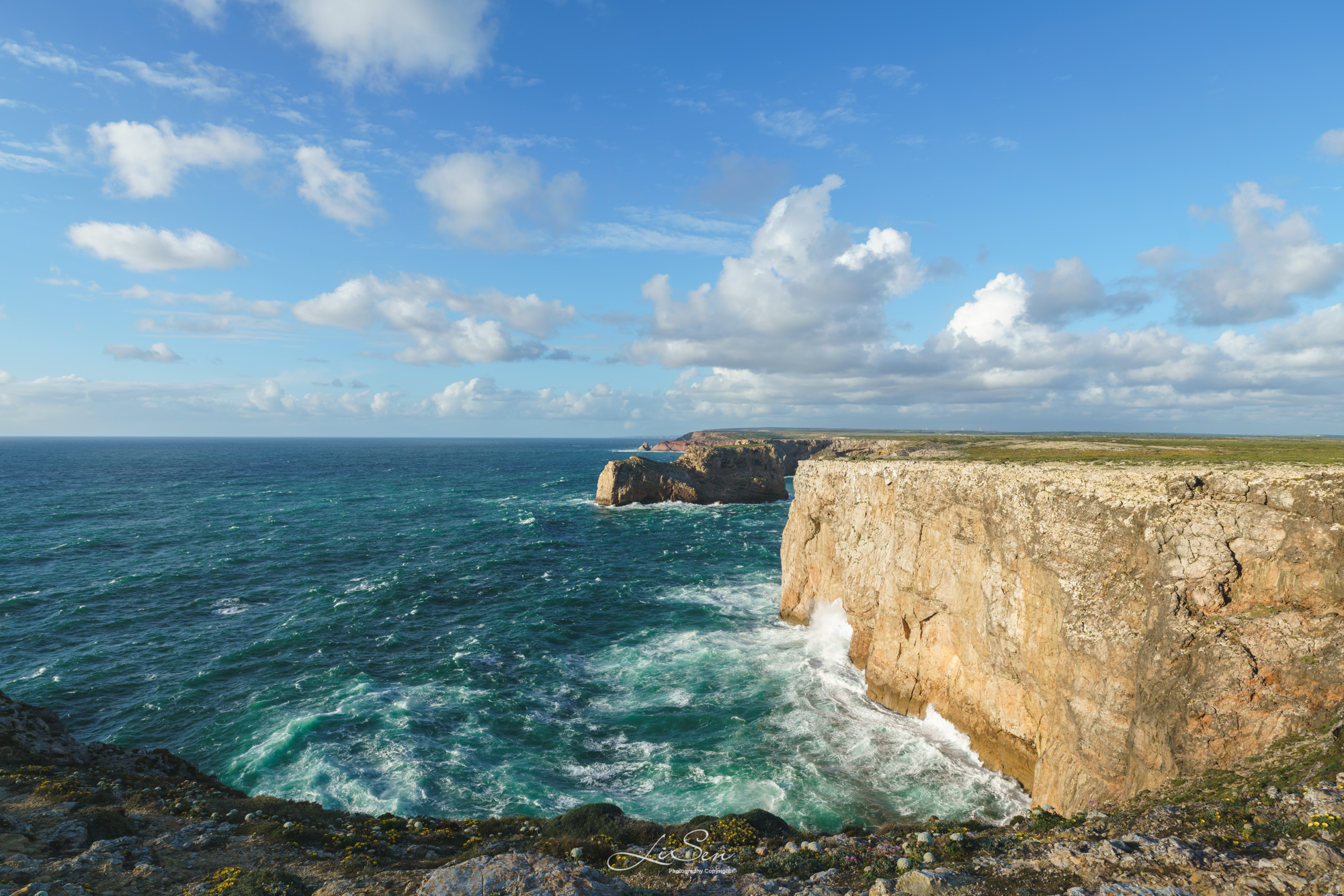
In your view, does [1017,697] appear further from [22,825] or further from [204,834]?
[22,825]

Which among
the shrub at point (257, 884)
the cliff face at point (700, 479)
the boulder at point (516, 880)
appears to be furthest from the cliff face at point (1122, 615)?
the cliff face at point (700, 479)

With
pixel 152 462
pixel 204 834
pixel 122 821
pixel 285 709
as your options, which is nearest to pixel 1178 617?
pixel 204 834

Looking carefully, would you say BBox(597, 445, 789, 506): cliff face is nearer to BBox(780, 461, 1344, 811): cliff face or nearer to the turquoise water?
the turquoise water

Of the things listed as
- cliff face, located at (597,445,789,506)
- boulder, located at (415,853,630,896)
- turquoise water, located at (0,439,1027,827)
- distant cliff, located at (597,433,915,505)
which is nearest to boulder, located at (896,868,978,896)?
boulder, located at (415,853,630,896)

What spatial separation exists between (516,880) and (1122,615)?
19884 millimetres

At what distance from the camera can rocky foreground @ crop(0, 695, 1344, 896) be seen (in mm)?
10539

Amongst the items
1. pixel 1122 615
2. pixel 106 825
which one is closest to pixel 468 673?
pixel 106 825

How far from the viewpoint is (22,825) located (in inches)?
477

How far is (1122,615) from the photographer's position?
18250 millimetres

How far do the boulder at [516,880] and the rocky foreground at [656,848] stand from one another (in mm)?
38

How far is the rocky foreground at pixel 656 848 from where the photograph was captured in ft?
34.6

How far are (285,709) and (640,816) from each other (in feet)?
65.9

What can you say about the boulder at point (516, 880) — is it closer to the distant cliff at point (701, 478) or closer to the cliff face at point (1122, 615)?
the cliff face at point (1122, 615)

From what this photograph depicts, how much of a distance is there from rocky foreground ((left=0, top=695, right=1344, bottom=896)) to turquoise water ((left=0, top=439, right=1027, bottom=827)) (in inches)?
305
